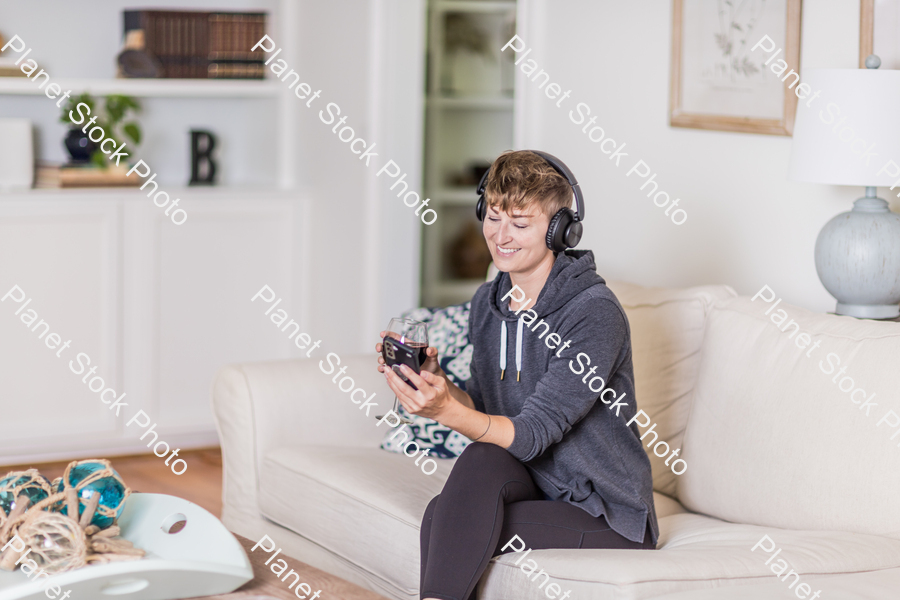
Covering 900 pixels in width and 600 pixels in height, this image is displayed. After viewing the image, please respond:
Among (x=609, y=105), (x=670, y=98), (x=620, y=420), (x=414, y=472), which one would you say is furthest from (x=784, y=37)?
(x=414, y=472)

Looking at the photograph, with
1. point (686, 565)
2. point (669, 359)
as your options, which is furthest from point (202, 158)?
point (686, 565)

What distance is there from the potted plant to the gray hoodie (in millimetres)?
2155

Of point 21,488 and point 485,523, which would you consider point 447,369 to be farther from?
point 21,488

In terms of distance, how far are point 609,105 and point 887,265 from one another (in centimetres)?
118

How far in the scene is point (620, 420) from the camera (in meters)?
1.85

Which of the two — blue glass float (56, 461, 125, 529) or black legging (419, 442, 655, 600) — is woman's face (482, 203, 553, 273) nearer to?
black legging (419, 442, 655, 600)

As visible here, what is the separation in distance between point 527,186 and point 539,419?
41cm

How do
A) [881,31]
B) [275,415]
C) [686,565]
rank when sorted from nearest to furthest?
[686,565] < [881,31] < [275,415]

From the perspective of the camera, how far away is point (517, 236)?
1813 mm

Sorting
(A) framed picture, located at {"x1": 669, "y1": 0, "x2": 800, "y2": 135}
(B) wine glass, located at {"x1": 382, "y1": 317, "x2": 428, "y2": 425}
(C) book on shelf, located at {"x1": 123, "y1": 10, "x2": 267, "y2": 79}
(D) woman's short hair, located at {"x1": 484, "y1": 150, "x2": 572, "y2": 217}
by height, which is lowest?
(B) wine glass, located at {"x1": 382, "y1": 317, "x2": 428, "y2": 425}

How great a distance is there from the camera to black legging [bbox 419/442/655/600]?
168 centimetres

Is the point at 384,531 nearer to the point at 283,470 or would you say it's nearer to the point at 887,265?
the point at 283,470

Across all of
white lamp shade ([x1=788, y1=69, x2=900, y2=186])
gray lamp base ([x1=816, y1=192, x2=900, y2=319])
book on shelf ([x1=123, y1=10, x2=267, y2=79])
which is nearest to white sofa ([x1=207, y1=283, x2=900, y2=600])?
gray lamp base ([x1=816, y1=192, x2=900, y2=319])

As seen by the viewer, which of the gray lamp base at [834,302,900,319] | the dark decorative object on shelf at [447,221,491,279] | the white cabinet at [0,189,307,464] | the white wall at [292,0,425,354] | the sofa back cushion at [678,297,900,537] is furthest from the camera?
the dark decorative object on shelf at [447,221,491,279]
